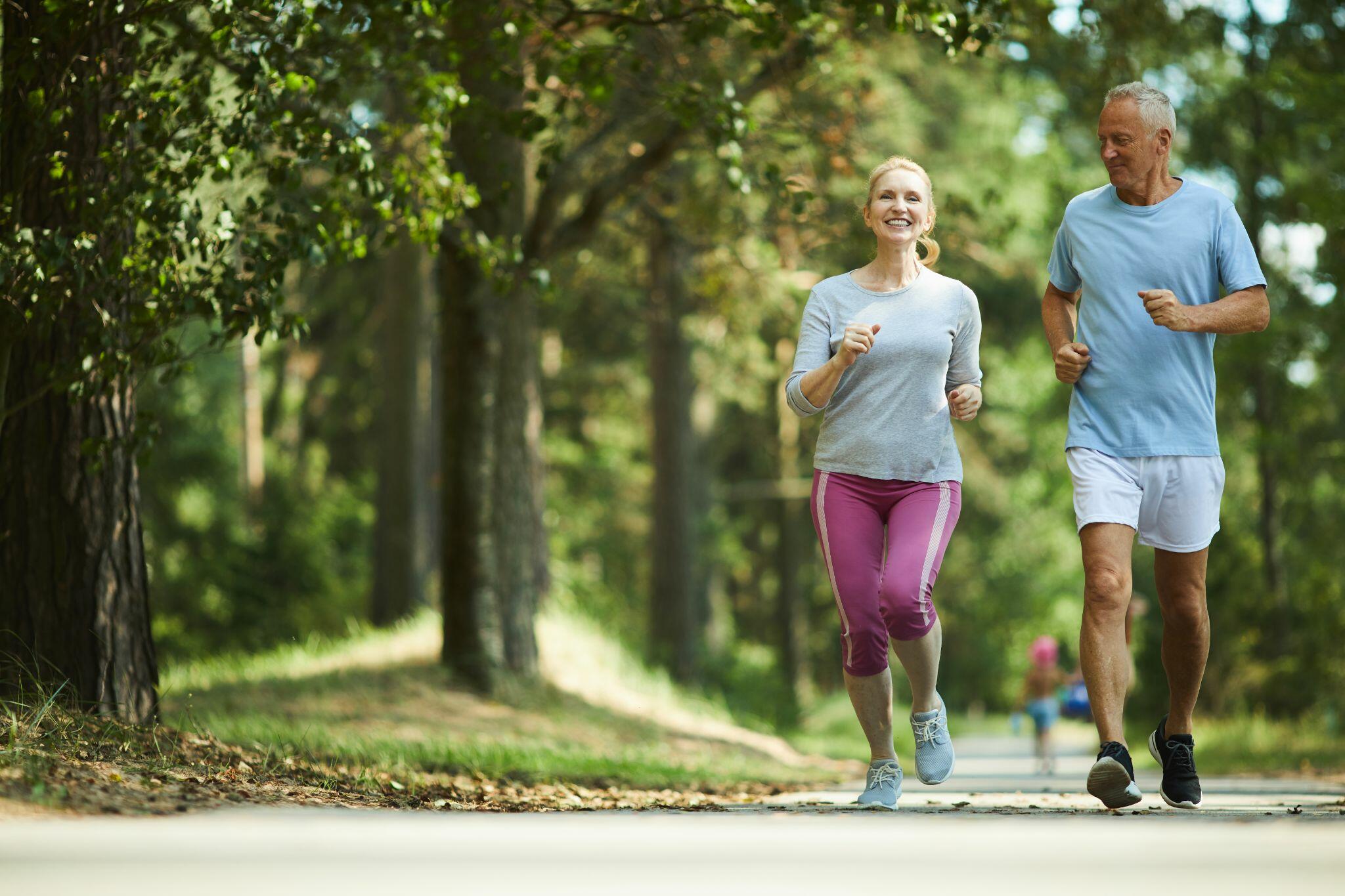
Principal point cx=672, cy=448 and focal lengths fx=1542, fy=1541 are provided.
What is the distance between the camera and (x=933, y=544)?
5641mm

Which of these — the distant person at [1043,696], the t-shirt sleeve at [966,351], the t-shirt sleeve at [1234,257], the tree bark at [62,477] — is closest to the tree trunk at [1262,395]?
the distant person at [1043,696]

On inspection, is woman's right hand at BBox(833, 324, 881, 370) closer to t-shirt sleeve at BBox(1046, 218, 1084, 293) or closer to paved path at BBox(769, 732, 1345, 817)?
t-shirt sleeve at BBox(1046, 218, 1084, 293)

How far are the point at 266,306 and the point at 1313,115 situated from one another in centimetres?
1371

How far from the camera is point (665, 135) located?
12609mm

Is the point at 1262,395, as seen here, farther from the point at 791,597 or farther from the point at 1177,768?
the point at 1177,768

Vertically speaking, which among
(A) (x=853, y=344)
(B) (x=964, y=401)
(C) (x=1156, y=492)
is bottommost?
(C) (x=1156, y=492)

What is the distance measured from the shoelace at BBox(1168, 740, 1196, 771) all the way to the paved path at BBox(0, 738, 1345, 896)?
62cm

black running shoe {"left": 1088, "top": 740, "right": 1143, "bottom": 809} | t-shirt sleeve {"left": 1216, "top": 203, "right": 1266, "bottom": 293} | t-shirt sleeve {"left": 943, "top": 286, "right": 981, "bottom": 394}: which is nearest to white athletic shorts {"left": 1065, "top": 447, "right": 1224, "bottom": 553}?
t-shirt sleeve {"left": 943, "top": 286, "right": 981, "bottom": 394}

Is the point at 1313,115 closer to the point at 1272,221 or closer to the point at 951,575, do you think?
the point at 1272,221

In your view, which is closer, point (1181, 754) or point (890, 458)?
point (890, 458)

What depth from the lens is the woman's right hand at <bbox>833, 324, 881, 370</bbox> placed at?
17.8 feet

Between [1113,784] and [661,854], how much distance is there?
2.00 metres

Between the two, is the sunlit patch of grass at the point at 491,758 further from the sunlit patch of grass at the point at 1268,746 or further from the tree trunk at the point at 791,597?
the tree trunk at the point at 791,597

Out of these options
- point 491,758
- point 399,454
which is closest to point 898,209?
point 491,758
